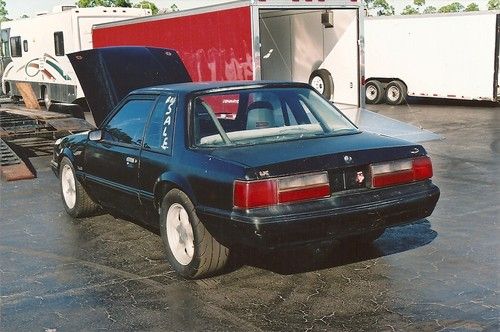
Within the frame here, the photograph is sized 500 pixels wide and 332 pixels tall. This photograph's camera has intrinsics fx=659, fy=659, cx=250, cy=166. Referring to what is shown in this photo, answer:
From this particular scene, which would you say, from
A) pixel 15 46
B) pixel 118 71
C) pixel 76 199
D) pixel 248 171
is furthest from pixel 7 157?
pixel 15 46

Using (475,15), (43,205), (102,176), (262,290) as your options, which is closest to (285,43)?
(475,15)

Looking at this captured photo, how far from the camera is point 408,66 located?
846 inches

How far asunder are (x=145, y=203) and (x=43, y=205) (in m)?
3.22

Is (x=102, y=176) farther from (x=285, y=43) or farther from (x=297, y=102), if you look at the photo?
(x=285, y=43)

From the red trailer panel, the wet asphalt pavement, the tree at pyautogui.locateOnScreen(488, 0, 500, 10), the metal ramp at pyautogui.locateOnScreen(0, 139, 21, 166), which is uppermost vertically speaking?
the tree at pyautogui.locateOnScreen(488, 0, 500, 10)

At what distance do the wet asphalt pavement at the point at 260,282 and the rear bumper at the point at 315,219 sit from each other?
463 millimetres

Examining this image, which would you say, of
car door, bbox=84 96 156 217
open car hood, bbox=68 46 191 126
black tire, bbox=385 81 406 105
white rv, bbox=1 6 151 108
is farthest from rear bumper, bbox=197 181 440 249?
black tire, bbox=385 81 406 105

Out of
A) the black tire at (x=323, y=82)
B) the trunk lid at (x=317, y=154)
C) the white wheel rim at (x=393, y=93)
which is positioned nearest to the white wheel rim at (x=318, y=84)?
the black tire at (x=323, y=82)

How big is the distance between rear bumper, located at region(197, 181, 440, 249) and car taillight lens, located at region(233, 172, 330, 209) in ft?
0.17

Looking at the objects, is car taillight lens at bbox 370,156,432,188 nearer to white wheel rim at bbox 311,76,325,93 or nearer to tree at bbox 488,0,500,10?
white wheel rim at bbox 311,76,325,93

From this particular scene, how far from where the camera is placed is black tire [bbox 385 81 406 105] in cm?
2200

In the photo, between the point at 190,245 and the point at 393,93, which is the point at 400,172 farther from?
the point at 393,93

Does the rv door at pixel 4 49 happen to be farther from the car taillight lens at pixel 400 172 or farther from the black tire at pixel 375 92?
the car taillight lens at pixel 400 172

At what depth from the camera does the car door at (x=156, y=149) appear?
5539 mm
